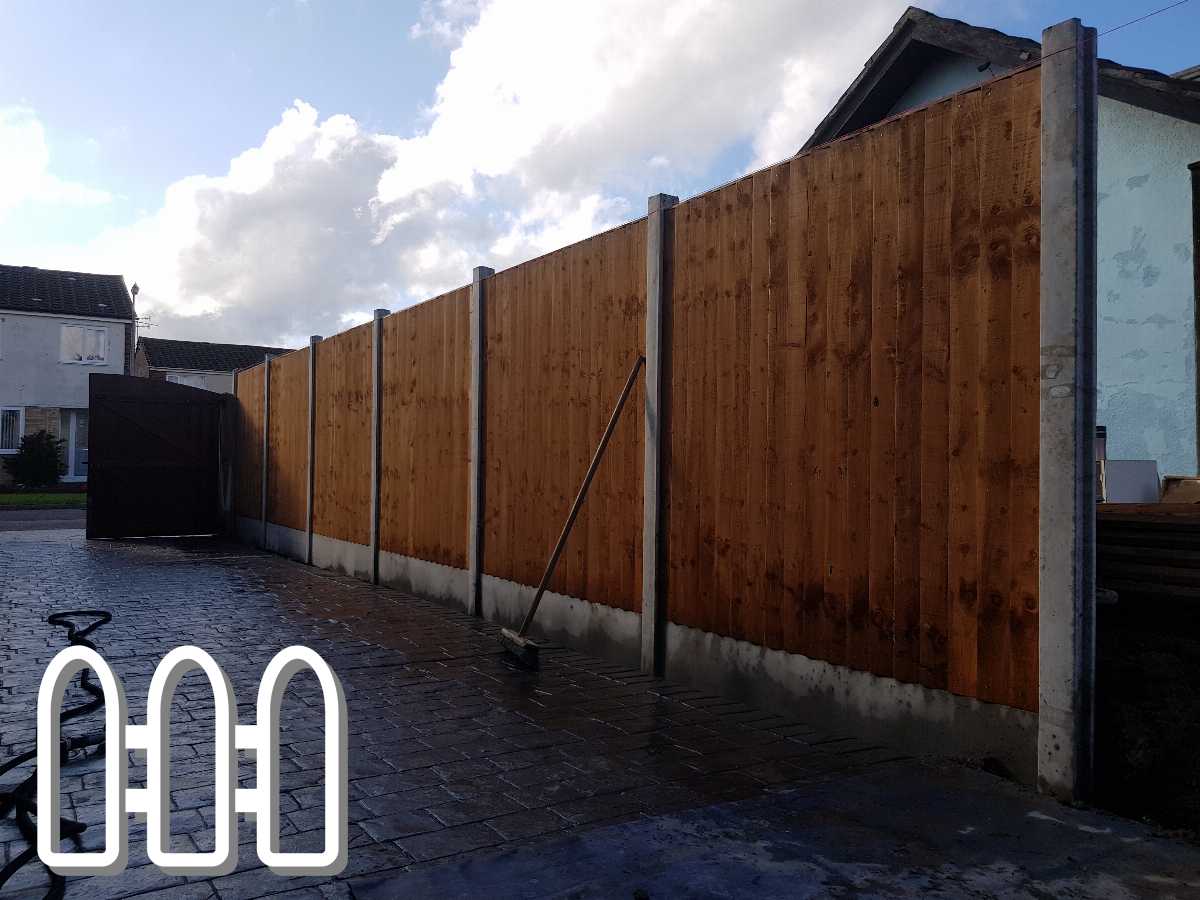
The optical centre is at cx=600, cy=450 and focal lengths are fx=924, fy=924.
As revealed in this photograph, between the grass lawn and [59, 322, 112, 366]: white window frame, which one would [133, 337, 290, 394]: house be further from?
the grass lawn

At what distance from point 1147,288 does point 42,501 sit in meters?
25.8

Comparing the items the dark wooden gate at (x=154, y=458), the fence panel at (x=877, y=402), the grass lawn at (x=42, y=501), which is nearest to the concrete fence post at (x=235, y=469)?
the dark wooden gate at (x=154, y=458)

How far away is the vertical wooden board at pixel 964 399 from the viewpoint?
4.00 meters

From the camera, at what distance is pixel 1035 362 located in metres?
3.77

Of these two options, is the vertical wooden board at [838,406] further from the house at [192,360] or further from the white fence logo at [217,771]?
the house at [192,360]

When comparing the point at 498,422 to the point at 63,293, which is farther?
the point at 63,293

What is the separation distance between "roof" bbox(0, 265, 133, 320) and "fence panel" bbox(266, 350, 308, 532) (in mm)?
22053

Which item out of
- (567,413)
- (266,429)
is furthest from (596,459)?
(266,429)

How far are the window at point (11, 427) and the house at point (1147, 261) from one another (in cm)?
3153

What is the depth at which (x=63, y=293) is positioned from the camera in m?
33.0

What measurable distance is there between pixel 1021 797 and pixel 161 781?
3.12 meters

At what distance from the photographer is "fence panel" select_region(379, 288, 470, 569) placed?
8.57m

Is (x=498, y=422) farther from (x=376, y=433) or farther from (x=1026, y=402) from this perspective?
(x=1026, y=402)

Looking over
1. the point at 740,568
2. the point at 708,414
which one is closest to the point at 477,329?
the point at 708,414
